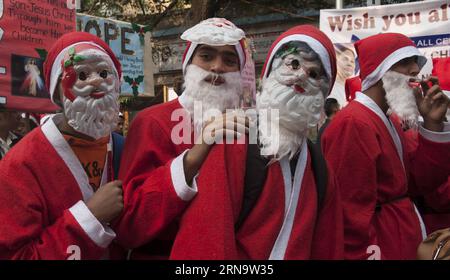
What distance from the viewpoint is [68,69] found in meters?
2.34

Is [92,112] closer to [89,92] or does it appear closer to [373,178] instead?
[89,92]

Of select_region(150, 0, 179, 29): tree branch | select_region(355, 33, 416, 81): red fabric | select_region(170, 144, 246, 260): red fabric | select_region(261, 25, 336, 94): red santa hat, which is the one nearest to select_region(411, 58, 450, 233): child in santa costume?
select_region(355, 33, 416, 81): red fabric

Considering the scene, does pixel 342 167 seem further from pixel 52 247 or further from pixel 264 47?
pixel 264 47

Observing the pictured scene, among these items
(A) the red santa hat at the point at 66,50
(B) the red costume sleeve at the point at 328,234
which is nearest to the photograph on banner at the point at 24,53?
(A) the red santa hat at the point at 66,50

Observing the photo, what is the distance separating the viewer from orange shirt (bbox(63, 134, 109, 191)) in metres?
2.38

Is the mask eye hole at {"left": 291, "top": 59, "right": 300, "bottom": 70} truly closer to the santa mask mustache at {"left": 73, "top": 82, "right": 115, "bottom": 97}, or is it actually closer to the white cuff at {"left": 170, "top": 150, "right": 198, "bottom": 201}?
the white cuff at {"left": 170, "top": 150, "right": 198, "bottom": 201}

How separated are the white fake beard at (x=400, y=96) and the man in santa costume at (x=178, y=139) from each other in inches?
41.0

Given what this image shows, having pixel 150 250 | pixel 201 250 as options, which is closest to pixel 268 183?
pixel 201 250

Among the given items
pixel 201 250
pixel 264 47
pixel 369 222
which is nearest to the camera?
pixel 201 250

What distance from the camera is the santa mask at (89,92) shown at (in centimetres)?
231

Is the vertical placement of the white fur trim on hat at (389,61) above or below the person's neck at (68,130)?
above

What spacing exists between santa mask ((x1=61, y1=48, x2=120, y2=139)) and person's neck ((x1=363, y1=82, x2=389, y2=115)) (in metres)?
1.70

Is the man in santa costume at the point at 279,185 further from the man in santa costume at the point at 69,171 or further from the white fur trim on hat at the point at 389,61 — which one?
the white fur trim on hat at the point at 389,61
